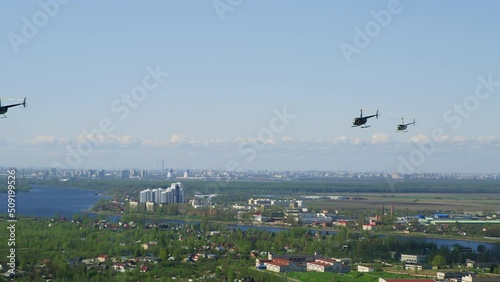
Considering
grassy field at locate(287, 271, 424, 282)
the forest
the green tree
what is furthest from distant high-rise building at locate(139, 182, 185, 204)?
grassy field at locate(287, 271, 424, 282)

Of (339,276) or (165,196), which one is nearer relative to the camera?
(339,276)

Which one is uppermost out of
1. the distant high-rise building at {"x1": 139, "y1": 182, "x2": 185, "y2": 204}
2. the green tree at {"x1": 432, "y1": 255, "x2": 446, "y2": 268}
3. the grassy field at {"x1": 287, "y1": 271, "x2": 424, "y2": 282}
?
the distant high-rise building at {"x1": 139, "y1": 182, "x2": 185, "y2": 204}

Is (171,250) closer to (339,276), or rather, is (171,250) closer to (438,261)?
(339,276)

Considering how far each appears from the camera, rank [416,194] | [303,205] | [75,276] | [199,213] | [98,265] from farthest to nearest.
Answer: [416,194]
[303,205]
[199,213]
[98,265]
[75,276]

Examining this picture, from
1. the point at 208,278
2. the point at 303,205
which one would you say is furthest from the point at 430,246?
the point at 303,205

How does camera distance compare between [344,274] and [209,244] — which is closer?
[344,274]

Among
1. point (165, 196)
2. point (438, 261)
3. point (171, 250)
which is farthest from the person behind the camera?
point (165, 196)

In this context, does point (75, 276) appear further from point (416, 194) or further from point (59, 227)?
point (416, 194)

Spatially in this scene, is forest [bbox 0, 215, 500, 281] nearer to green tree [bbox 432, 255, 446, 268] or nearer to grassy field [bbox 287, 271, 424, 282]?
green tree [bbox 432, 255, 446, 268]

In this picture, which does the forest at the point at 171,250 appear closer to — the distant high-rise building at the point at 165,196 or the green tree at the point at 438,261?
the green tree at the point at 438,261

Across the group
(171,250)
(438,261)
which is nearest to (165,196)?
(171,250)

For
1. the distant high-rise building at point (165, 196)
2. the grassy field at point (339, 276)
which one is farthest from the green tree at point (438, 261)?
the distant high-rise building at point (165, 196)
